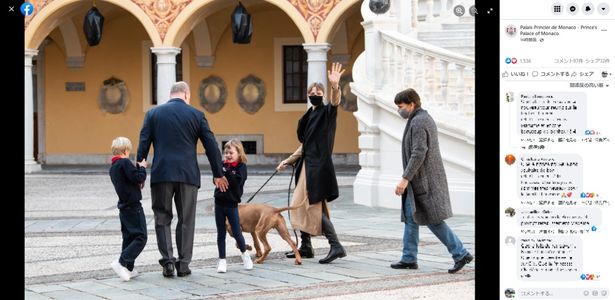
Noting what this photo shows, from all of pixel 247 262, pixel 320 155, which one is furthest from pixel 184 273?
pixel 320 155

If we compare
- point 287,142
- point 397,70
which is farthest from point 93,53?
point 397,70

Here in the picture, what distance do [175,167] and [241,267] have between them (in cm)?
103

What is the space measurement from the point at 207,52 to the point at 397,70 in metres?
15.0

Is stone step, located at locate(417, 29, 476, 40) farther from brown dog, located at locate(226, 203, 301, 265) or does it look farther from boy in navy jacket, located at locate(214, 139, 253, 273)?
boy in navy jacket, located at locate(214, 139, 253, 273)

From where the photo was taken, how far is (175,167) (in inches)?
269

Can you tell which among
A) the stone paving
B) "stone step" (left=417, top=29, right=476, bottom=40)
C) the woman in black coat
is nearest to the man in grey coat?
the stone paving

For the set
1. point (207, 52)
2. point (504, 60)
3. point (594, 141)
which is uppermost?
point (207, 52)

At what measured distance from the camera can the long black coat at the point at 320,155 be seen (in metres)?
7.68

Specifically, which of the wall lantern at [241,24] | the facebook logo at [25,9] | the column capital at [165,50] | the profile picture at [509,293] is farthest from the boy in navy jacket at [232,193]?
the column capital at [165,50]

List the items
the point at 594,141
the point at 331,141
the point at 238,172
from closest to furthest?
the point at 594,141 < the point at 238,172 < the point at 331,141

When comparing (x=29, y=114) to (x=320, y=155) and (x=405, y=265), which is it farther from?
(x=405, y=265)

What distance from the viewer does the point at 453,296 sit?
5.64 meters

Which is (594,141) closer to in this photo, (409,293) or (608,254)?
(608,254)

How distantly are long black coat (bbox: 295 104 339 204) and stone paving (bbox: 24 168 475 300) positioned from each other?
1.84ft
